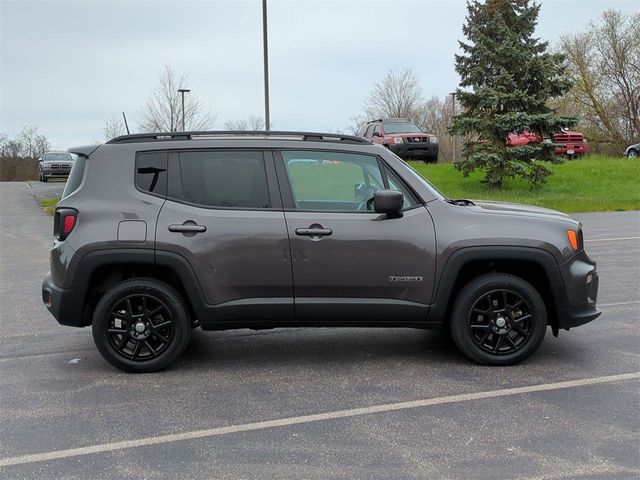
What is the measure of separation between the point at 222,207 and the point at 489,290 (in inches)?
85.7

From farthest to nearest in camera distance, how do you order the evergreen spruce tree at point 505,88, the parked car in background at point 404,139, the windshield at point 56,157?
the windshield at point 56,157 → the parked car in background at point 404,139 → the evergreen spruce tree at point 505,88

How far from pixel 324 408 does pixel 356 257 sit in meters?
1.18

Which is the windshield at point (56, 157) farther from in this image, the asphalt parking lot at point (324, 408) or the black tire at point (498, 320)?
the black tire at point (498, 320)

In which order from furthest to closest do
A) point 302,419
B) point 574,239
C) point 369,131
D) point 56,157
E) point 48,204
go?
1. point 56,157
2. point 369,131
3. point 48,204
4. point 574,239
5. point 302,419

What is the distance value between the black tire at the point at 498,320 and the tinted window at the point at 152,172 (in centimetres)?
251

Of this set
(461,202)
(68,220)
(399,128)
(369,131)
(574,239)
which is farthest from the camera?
(369,131)

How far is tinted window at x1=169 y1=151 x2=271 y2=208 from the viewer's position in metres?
4.87

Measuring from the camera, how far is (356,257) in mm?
4750

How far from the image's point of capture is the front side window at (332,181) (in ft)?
16.1

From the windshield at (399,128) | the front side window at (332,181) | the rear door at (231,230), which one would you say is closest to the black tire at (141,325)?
the rear door at (231,230)

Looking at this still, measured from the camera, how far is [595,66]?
45031mm

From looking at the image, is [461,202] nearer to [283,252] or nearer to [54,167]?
[283,252]

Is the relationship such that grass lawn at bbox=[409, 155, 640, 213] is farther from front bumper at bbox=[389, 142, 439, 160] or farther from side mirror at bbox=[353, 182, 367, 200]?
side mirror at bbox=[353, 182, 367, 200]

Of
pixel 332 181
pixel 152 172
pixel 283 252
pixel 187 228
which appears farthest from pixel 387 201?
pixel 152 172
